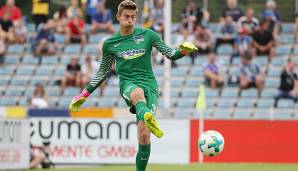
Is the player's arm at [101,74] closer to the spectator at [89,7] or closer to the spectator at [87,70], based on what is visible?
the spectator at [87,70]

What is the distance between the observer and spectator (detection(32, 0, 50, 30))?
2764 cm

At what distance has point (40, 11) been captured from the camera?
2805 cm

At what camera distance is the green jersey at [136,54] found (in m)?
13.2

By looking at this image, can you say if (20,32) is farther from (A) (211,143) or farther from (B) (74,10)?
(A) (211,143)

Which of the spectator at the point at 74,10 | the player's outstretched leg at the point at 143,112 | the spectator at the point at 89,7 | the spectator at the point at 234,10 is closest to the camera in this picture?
the player's outstretched leg at the point at 143,112

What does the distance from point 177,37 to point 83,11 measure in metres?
3.61

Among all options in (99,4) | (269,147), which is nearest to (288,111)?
(269,147)

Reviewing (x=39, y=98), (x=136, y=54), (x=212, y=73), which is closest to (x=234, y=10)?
(x=212, y=73)

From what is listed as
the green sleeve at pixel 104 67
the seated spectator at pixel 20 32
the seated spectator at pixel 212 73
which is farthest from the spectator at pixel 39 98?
the green sleeve at pixel 104 67

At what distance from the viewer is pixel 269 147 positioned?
22391 millimetres

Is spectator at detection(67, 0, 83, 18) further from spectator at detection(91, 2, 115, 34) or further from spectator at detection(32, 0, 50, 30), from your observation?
spectator at detection(32, 0, 50, 30)

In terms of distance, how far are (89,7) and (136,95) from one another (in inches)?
648

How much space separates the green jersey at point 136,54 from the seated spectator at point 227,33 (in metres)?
13.6

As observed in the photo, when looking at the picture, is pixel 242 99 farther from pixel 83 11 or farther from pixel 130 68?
pixel 130 68
